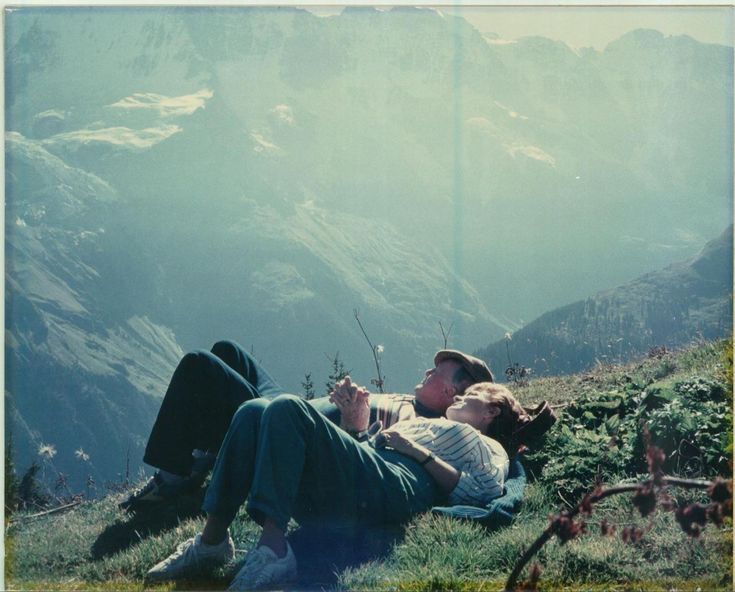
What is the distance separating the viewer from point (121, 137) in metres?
5.01

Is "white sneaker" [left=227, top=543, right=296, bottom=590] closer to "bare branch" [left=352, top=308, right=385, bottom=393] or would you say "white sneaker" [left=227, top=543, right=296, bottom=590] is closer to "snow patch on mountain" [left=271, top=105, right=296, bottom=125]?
"bare branch" [left=352, top=308, right=385, bottom=393]

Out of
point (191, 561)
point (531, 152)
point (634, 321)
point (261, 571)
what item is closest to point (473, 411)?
point (261, 571)

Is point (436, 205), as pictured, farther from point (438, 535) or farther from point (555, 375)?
point (438, 535)

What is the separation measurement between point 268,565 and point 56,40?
3.09 meters

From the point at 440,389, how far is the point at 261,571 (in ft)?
4.43

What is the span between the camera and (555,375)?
18.6ft

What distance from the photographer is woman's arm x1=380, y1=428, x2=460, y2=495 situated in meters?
3.90

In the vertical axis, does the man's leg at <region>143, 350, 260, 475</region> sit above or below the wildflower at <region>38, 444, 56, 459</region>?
above

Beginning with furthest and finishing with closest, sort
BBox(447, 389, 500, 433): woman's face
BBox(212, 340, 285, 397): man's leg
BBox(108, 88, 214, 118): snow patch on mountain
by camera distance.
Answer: BBox(108, 88, 214, 118): snow patch on mountain
BBox(212, 340, 285, 397): man's leg
BBox(447, 389, 500, 433): woman's face

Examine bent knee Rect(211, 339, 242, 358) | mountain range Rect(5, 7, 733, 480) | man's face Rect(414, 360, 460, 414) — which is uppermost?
mountain range Rect(5, 7, 733, 480)

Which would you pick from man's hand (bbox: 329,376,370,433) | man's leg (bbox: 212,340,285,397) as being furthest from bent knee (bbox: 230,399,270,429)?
man's leg (bbox: 212,340,285,397)

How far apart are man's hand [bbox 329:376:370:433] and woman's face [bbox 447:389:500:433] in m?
0.43

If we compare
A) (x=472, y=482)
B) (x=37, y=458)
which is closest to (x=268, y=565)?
(x=472, y=482)

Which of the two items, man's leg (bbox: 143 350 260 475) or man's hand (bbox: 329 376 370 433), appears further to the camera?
man's leg (bbox: 143 350 260 475)
